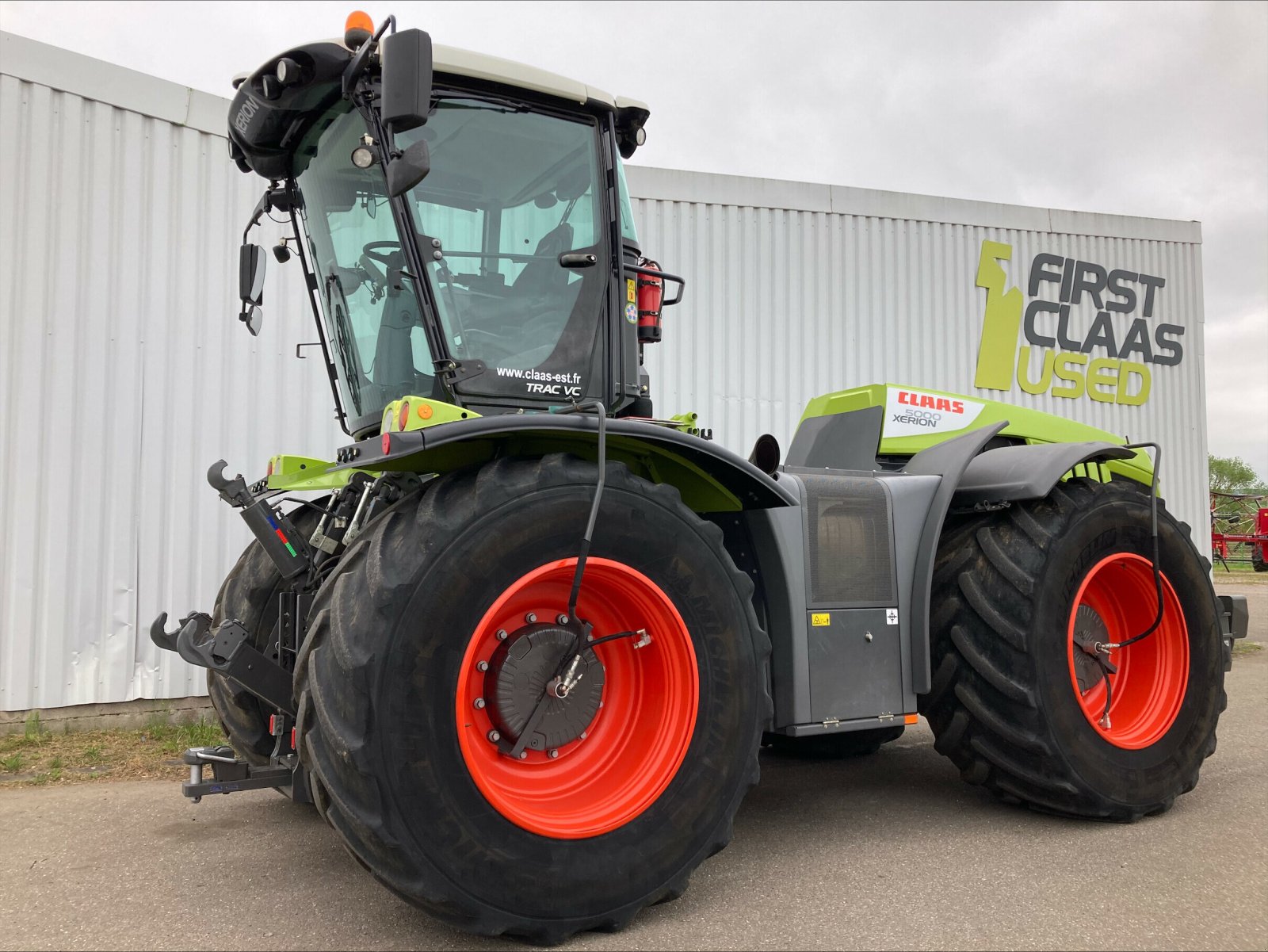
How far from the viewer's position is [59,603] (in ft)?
19.7

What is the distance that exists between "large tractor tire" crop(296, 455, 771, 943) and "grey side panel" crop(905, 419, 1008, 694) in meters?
0.90

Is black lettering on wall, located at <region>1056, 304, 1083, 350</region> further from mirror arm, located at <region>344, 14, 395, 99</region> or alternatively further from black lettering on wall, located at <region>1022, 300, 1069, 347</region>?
mirror arm, located at <region>344, 14, 395, 99</region>

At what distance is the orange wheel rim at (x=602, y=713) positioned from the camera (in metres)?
2.94

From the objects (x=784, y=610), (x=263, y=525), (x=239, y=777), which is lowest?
(x=239, y=777)

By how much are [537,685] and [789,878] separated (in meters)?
1.12

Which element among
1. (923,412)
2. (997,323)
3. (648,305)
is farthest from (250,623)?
(997,323)

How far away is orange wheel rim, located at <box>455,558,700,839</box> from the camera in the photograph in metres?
2.94

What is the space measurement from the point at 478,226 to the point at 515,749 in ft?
5.91

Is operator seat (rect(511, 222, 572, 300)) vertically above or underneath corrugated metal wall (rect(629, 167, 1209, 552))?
underneath

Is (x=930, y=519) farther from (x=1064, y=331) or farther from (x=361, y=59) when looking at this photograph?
(x=1064, y=331)

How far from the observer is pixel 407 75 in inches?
112

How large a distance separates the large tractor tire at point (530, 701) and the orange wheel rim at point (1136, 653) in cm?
193

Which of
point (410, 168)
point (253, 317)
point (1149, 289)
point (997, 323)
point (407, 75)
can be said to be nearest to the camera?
point (407, 75)

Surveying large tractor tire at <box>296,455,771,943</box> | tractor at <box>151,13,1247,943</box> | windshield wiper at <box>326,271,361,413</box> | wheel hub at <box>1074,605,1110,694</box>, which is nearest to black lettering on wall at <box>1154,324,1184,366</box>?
tractor at <box>151,13,1247,943</box>
